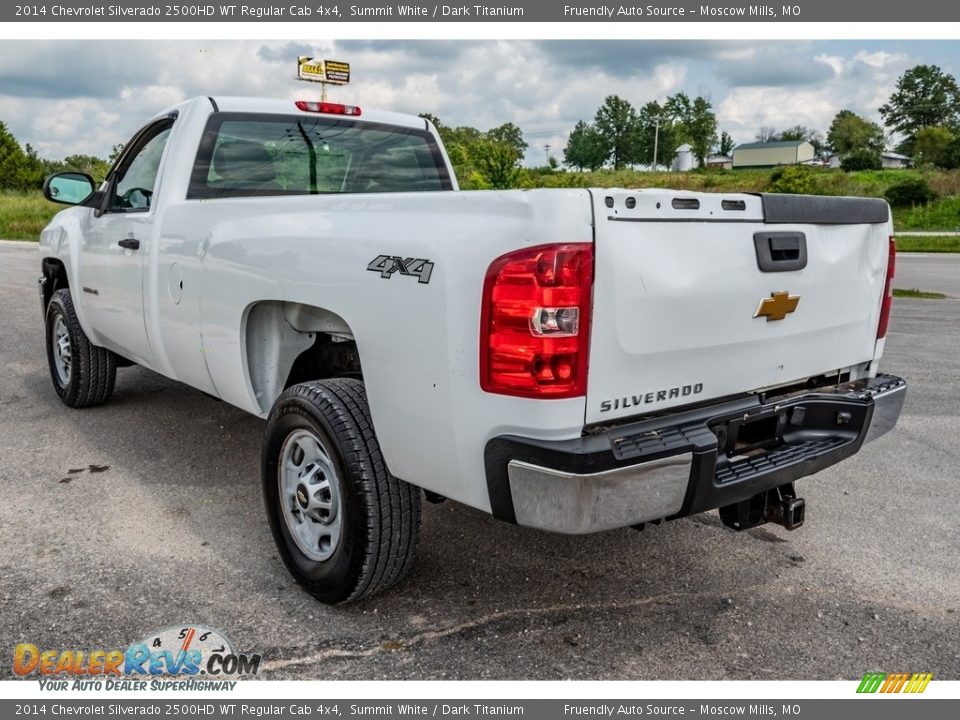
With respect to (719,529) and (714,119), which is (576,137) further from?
(719,529)

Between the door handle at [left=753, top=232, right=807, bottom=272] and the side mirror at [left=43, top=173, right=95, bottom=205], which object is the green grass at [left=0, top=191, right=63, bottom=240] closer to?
the side mirror at [left=43, top=173, right=95, bottom=205]

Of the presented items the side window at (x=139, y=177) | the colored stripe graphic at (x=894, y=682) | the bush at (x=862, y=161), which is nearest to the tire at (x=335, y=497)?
the colored stripe graphic at (x=894, y=682)

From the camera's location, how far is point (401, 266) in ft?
8.86

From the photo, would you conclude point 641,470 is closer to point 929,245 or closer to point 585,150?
point 929,245

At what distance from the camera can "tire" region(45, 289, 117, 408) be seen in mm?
5695

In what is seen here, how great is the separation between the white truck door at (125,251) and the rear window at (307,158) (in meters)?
0.41

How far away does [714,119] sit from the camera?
266 feet

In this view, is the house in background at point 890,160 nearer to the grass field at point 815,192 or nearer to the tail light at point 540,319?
the grass field at point 815,192

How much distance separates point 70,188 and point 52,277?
1.08 metres

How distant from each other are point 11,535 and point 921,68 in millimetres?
109382

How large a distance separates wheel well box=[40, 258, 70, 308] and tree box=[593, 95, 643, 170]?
77.4 m

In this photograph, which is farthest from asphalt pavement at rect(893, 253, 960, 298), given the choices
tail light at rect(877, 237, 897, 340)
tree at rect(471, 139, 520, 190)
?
tail light at rect(877, 237, 897, 340)

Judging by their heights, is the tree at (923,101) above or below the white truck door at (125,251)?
above

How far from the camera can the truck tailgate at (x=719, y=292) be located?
2.48m
